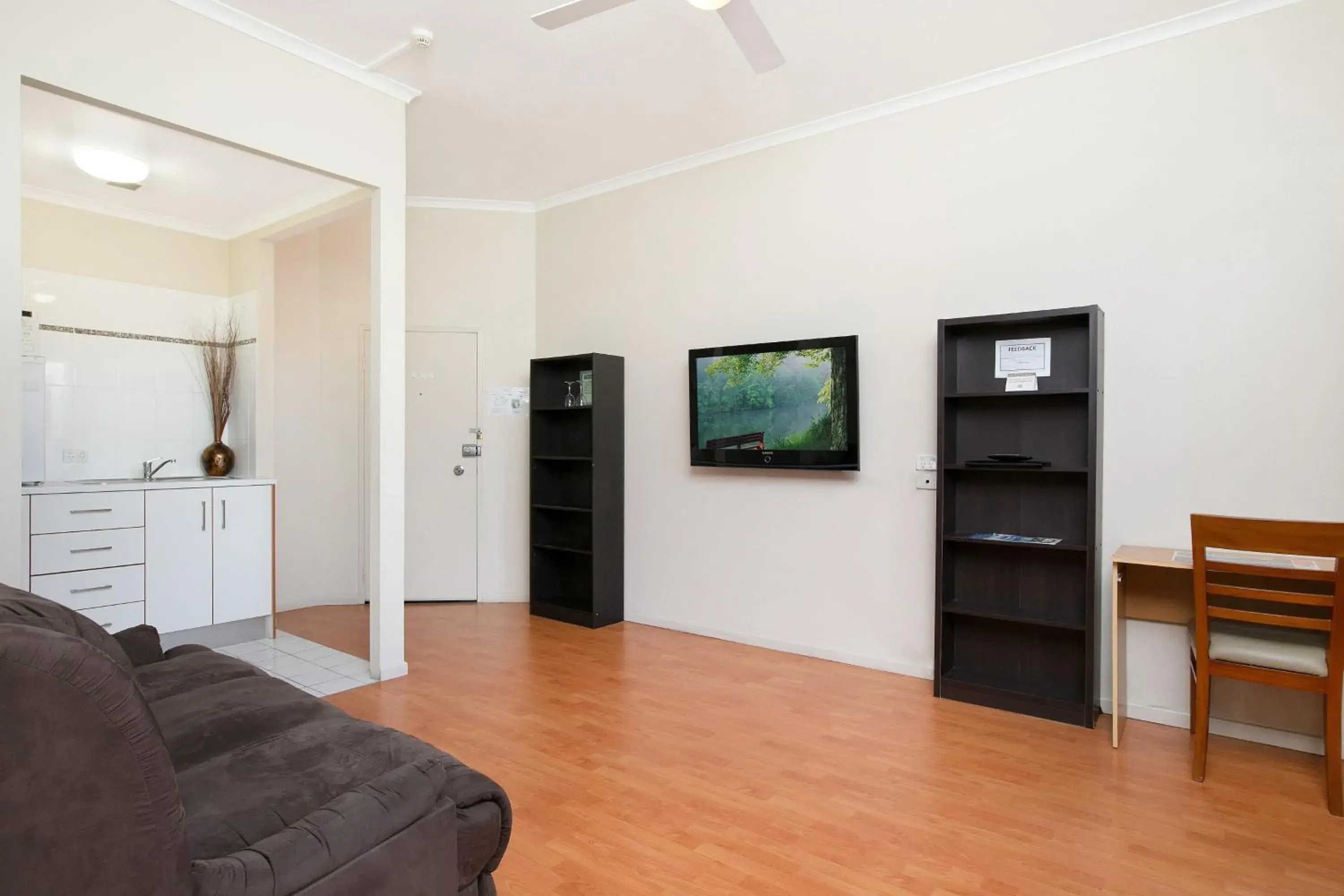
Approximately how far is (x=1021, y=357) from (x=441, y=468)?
4.06m

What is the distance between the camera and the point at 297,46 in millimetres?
3432

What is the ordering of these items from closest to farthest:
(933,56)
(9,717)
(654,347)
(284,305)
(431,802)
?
(9,717), (431,802), (933,56), (654,347), (284,305)

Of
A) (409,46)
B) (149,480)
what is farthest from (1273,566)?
(149,480)

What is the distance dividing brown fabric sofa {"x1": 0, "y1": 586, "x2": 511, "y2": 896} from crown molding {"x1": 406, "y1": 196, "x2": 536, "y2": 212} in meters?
4.19

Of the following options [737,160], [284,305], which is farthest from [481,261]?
[737,160]

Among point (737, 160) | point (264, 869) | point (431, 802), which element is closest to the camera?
point (264, 869)

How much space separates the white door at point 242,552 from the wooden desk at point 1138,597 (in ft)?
15.1

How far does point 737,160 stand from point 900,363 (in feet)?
5.42

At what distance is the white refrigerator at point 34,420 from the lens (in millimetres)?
4355

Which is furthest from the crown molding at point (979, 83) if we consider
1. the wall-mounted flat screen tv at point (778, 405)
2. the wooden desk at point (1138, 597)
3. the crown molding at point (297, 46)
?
the wooden desk at point (1138, 597)

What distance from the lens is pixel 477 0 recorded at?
311 cm

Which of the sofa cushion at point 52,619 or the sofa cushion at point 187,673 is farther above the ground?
the sofa cushion at point 52,619

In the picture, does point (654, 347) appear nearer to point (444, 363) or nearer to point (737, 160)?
point (737, 160)

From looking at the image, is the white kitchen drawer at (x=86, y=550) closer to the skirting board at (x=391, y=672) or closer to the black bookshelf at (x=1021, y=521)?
the skirting board at (x=391, y=672)
